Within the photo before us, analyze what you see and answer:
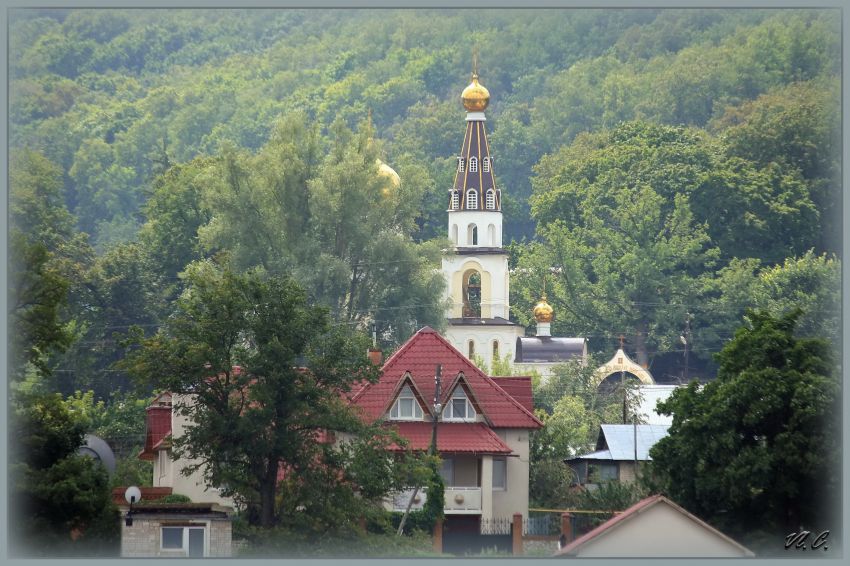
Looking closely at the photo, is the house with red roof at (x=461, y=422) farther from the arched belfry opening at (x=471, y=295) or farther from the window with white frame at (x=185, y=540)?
the arched belfry opening at (x=471, y=295)

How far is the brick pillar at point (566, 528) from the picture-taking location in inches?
2351

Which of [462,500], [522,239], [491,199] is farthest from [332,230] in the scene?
[522,239]

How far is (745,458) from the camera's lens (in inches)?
2152

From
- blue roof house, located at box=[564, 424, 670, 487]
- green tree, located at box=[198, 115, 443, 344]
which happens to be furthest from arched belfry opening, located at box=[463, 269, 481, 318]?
blue roof house, located at box=[564, 424, 670, 487]

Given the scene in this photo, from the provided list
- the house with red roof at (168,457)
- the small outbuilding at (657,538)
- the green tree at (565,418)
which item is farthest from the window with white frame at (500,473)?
the small outbuilding at (657,538)

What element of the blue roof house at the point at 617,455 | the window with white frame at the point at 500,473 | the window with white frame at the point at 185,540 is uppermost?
the blue roof house at the point at 617,455

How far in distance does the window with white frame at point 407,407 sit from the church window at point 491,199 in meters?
52.6

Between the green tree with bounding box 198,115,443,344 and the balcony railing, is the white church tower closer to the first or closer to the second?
the green tree with bounding box 198,115,443,344

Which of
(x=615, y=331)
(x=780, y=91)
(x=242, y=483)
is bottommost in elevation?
(x=242, y=483)

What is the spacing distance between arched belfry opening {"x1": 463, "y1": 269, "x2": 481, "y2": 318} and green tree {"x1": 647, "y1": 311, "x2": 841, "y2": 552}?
61241 millimetres

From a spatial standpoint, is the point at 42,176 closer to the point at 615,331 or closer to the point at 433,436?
the point at 615,331

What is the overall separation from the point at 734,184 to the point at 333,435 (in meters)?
70.0

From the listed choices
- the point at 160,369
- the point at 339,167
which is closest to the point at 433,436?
the point at 160,369

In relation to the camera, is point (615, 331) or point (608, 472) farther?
point (615, 331)
